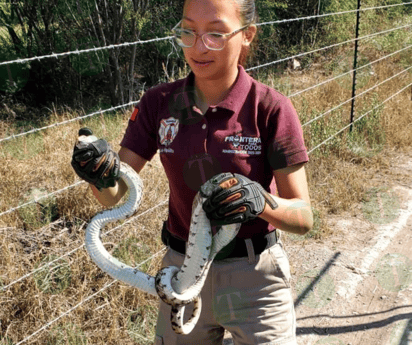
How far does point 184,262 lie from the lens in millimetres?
1397

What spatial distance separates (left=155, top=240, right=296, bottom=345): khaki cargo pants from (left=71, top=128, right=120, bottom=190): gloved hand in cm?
54

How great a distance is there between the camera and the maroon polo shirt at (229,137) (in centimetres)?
157

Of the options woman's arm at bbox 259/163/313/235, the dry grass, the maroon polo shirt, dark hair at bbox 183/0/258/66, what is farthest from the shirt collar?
the dry grass

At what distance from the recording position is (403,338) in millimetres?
2750

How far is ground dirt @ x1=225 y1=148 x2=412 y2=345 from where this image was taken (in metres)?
2.83

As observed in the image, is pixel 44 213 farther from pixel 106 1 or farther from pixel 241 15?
pixel 106 1

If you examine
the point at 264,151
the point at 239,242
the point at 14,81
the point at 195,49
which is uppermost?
the point at 195,49

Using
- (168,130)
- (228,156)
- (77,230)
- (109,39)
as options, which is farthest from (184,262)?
(109,39)

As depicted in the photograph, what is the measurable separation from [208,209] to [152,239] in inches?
81.8

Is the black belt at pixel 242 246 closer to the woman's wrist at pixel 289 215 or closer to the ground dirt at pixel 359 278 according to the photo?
the woman's wrist at pixel 289 215

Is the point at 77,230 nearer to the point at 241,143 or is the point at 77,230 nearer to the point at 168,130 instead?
the point at 168,130

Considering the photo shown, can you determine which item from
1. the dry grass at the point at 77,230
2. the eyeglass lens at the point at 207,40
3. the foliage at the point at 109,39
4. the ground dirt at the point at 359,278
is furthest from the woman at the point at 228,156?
the foliage at the point at 109,39

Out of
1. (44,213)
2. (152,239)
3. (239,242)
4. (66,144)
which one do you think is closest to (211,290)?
(239,242)

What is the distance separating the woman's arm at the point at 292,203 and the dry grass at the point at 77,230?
5.04 ft
